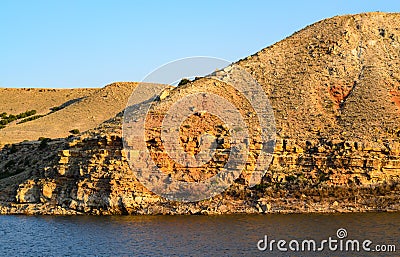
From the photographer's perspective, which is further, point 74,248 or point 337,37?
point 337,37

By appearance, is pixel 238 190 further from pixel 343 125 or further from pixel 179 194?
pixel 343 125

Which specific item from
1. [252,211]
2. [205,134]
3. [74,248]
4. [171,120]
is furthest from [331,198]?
[74,248]

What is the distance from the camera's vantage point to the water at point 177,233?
31.6 meters

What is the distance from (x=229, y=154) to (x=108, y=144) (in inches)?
346

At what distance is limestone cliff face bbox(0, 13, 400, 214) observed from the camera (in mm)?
44469

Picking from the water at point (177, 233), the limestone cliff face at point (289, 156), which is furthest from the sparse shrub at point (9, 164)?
the water at point (177, 233)

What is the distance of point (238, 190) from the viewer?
147 feet

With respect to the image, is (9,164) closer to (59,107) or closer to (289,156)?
(289,156)
